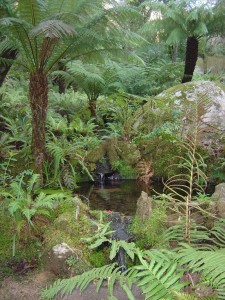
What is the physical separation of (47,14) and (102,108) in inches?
146

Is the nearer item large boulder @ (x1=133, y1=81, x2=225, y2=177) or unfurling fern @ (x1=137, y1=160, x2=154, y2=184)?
unfurling fern @ (x1=137, y1=160, x2=154, y2=184)

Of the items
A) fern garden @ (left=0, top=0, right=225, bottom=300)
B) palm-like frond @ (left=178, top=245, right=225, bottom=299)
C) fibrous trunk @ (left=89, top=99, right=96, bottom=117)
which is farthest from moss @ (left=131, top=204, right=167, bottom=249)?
fibrous trunk @ (left=89, top=99, right=96, bottom=117)

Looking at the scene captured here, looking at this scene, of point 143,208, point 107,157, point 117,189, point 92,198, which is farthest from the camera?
point 107,157

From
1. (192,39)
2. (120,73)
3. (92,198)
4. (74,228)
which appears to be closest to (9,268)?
(74,228)

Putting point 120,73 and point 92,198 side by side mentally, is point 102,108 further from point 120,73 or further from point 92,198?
point 92,198

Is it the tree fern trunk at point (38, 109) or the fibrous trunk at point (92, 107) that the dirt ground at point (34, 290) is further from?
the fibrous trunk at point (92, 107)

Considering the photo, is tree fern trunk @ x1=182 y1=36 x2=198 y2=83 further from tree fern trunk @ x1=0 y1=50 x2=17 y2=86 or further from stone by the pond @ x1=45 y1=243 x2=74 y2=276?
stone by the pond @ x1=45 y1=243 x2=74 y2=276

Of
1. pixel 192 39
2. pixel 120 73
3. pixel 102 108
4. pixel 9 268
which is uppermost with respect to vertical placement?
pixel 192 39

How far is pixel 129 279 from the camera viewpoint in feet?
4.85

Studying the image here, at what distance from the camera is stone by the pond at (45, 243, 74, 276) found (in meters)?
2.79

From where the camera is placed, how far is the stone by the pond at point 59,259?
Answer: 2.79 metres

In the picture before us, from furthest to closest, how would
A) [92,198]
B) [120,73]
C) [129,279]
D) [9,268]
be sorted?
1. [120,73]
2. [92,198]
3. [9,268]
4. [129,279]

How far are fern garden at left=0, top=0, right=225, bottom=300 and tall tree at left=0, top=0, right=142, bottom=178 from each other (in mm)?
16

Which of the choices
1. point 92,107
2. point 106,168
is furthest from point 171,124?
point 92,107
